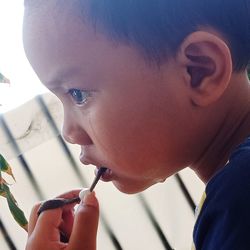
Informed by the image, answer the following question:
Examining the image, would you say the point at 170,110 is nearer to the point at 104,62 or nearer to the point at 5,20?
the point at 104,62

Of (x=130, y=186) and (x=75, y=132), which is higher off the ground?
(x=75, y=132)

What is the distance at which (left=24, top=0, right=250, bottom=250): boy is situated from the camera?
56 cm

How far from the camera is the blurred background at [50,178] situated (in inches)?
46.4

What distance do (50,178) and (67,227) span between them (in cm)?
48

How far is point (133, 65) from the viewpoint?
1.90 ft

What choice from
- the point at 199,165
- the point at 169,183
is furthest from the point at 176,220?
the point at 199,165

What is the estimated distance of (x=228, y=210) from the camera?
50 centimetres

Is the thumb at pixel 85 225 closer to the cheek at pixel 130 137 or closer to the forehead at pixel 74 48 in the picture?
the cheek at pixel 130 137

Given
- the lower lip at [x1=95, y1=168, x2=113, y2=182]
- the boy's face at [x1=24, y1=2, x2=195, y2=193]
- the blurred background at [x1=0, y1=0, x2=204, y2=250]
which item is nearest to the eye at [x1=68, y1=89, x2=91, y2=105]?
the boy's face at [x1=24, y1=2, x2=195, y2=193]

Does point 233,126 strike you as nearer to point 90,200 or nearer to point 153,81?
point 153,81

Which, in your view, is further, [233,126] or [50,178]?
[50,178]

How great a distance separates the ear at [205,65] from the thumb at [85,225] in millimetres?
229

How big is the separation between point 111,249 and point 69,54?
86 cm

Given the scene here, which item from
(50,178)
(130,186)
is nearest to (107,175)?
(130,186)
